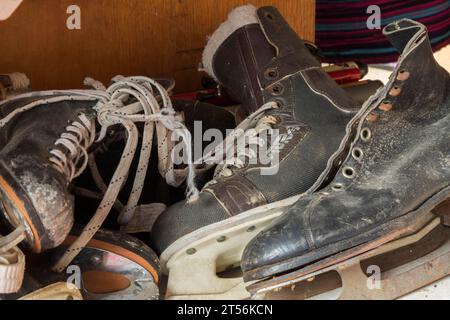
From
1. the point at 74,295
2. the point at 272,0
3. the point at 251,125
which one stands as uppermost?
the point at 272,0

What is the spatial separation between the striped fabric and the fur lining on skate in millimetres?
471

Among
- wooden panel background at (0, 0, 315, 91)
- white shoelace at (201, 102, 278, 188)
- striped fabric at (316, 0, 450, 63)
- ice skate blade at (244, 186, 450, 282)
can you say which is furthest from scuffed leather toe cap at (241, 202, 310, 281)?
striped fabric at (316, 0, 450, 63)

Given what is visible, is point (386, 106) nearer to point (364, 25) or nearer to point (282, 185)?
point (282, 185)

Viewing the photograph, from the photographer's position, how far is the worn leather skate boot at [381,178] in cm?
67

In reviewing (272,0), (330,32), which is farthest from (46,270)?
(330,32)

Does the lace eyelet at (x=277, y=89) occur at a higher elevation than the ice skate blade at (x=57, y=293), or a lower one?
higher

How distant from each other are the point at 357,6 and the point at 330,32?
74mm

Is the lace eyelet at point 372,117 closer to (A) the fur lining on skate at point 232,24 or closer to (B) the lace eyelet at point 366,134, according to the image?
(B) the lace eyelet at point 366,134

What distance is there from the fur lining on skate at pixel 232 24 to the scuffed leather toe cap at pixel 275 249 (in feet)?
0.98

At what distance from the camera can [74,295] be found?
628mm

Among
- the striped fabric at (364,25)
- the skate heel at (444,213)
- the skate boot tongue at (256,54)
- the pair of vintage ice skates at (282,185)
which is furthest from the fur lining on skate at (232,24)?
the striped fabric at (364,25)

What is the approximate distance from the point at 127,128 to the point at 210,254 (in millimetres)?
165

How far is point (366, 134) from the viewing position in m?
0.72

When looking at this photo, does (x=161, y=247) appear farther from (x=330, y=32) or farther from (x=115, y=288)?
(x=330, y=32)
